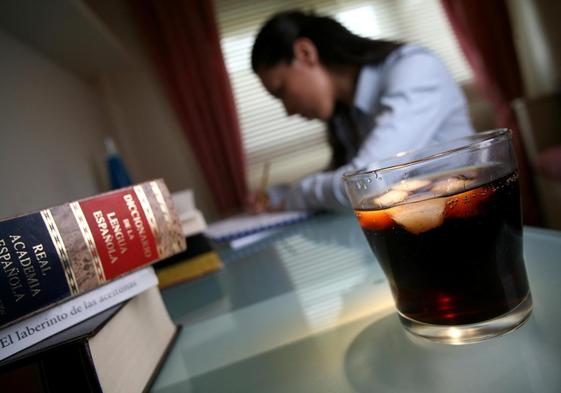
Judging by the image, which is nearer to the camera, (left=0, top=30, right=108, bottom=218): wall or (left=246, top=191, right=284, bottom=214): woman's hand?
(left=0, top=30, right=108, bottom=218): wall

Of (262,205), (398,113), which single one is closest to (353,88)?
(398,113)

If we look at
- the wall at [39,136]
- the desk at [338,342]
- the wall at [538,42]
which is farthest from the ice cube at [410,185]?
the wall at [538,42]

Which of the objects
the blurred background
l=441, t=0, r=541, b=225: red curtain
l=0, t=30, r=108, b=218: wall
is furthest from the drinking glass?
l=441, t=0, r=541, b=225: red curtain

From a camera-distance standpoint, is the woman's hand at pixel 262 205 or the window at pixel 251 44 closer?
the woman's hand at pixel 262 205

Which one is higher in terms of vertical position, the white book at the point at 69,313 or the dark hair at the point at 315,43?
the dark hair at the point at 315,43

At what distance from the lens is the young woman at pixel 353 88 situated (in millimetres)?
1005

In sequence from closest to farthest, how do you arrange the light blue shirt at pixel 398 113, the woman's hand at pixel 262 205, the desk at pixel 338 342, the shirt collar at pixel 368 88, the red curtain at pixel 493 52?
1. the desk at pixel 338 342
2. the light blue shirt at pixel 398 113
3. the shirt collar at pixel 368 88
4. the woman's hand at pixel 262 205
5. the red curtain at pixel 493 52

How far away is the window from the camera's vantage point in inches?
83.2

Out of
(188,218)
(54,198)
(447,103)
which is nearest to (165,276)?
(188,218)

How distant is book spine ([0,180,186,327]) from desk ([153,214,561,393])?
0.37ft

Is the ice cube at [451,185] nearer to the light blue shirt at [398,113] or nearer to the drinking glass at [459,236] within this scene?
the drinking glass at [459,236]

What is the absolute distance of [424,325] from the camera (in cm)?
27

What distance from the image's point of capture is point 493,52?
89.9 inches

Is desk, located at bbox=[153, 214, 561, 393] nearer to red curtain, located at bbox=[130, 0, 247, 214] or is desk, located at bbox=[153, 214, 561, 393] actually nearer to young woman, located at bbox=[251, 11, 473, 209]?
young woman, located at bbox=[251, 11, 473, 209]
